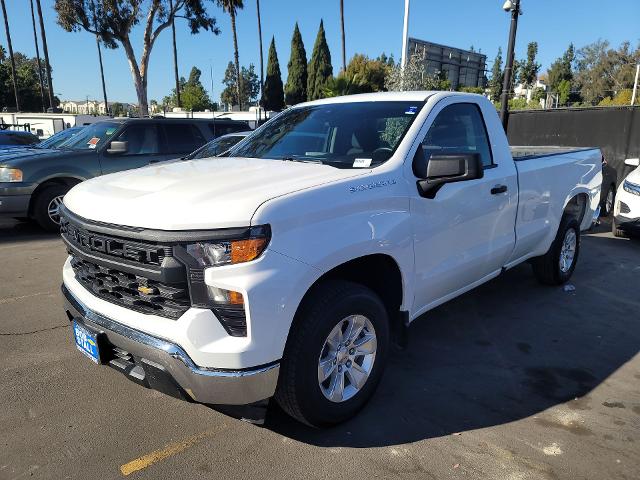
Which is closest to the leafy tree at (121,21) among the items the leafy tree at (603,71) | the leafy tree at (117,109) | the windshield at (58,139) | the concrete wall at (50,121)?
the concrete wall at (50,121)

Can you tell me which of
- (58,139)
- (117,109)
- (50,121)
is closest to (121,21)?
(50,121)

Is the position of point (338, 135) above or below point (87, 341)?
above

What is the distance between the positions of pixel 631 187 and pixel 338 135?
601 centimetres

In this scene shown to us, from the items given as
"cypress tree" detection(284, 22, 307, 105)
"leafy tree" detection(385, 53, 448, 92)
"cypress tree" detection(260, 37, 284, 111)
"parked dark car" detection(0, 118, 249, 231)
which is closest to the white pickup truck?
"parked dark car" detection(0, 118, 249, 231)

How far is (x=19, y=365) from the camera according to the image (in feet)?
12.1

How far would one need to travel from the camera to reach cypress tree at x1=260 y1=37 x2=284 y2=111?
57.3 metres

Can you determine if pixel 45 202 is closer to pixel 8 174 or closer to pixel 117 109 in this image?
pixel 8 174

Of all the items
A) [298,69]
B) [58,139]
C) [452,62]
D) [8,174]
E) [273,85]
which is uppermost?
[298,69]

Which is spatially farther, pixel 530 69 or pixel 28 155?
pixel 530 69

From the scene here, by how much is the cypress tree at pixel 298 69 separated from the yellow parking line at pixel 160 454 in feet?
179

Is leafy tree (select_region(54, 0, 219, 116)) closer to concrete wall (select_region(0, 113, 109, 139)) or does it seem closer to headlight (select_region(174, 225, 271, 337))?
concrete wall (select_region(0, 113, 109, 139))

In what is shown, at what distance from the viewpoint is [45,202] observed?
7887mm

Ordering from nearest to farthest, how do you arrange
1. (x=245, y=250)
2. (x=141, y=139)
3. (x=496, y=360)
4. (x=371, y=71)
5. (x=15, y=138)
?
(x=245, y=250), (x=496, y=360), (x=141, y=139), (x=15, y=138), (x=371, y=71)

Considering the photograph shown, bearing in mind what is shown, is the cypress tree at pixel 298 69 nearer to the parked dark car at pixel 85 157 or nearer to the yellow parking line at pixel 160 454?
the parked dark car at pixel 85 157
